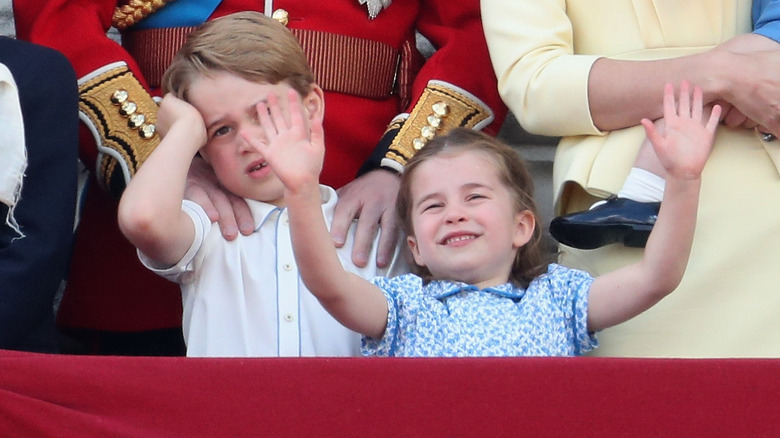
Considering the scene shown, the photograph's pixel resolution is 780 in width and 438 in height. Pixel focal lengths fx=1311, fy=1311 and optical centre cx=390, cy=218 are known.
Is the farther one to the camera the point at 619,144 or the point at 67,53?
the point at 67,53

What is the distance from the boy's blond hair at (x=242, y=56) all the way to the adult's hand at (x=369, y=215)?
18 centimetres

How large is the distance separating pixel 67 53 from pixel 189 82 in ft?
0.98

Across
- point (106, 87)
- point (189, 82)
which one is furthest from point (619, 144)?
point (106, 87)

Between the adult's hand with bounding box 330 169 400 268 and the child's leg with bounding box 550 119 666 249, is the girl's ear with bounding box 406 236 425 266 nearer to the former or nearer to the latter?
the adult's hand with bounding box 330 169 400 268

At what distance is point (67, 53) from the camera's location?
214cm

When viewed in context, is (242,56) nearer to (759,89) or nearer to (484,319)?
(484,319)

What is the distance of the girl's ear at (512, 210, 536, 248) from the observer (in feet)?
6.14

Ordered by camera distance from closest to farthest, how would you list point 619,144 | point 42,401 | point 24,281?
point 42,401
point 24,281
point 619,144

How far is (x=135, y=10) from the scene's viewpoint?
7.32 ft

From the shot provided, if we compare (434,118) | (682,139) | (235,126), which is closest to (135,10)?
(235,126)

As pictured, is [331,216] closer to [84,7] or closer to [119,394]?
[84,7]

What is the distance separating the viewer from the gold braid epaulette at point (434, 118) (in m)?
2.09

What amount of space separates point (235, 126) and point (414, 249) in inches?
12.5

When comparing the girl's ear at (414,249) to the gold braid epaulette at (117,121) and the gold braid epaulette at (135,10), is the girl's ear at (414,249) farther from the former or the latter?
the gold braid epaulette at (135,10)
